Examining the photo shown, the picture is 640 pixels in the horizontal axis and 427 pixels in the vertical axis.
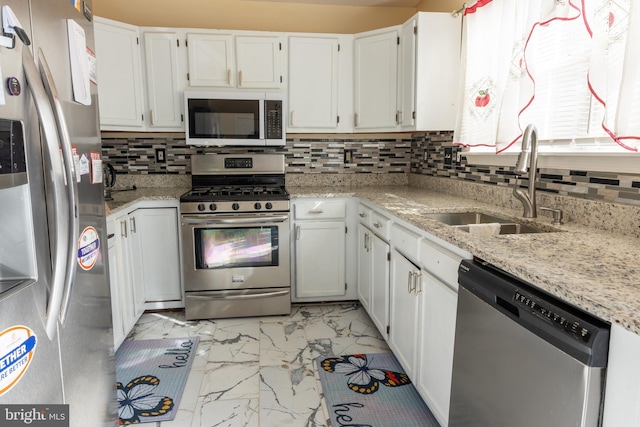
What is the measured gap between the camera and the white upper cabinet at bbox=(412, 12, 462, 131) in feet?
8.57

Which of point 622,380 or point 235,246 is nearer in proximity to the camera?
point 622,380

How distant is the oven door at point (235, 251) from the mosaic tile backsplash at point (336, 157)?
730 millimetres

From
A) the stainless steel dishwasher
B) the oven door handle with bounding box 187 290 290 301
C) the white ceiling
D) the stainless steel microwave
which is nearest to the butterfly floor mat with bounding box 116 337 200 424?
the oven door handle with bounding box 187 290 290 301

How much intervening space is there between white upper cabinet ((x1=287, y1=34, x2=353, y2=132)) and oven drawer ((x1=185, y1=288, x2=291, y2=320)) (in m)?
1.32

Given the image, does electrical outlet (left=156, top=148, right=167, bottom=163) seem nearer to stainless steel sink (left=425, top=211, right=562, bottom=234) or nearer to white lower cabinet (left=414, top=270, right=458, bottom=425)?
stainless steel sink (left=425, top=211, right=562, bottom=234)

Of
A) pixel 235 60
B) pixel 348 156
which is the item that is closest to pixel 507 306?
pixel 348 156

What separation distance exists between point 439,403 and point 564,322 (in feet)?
3.00

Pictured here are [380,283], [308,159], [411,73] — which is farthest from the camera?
[308,159]

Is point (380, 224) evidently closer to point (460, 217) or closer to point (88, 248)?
point (460, 217)

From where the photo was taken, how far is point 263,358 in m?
2.36

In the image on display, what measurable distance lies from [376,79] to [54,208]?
8.39 feet

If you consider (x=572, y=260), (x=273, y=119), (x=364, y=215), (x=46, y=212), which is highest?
(x=273, y=119)

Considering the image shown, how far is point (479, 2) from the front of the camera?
228cm

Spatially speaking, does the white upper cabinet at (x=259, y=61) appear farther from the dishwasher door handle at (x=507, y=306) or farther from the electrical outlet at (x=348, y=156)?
the dishwasher door handle at (x=507, y=306)
